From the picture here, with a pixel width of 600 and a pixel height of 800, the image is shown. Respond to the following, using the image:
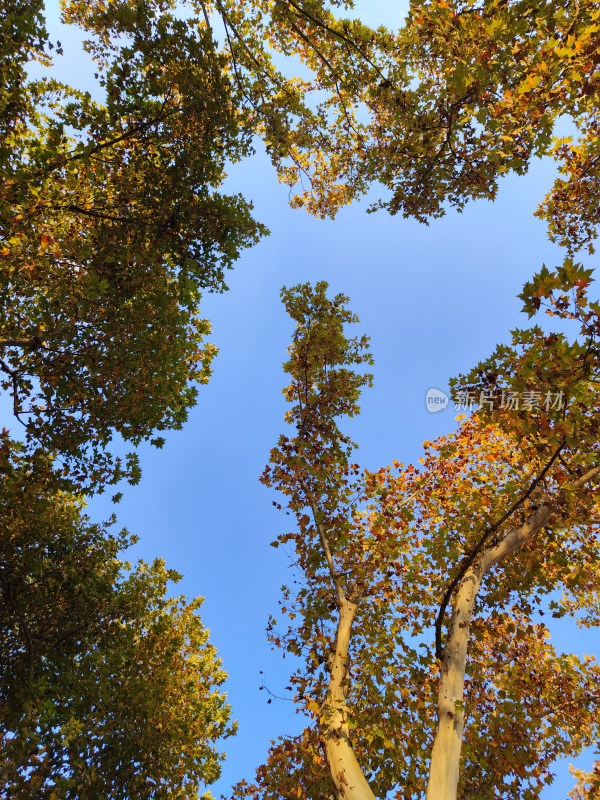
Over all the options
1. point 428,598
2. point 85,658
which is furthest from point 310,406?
point 85,658

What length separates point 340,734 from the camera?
15.3 ft

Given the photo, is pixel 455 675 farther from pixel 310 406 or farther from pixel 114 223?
pixel 114 223

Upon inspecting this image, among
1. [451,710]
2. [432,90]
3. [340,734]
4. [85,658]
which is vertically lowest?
[451,710]

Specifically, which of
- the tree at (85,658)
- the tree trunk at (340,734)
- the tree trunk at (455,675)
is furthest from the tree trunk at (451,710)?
→ the tree at (85,658)

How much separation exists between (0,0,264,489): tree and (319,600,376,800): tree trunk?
18.0ft

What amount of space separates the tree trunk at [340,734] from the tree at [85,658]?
469 centimetres

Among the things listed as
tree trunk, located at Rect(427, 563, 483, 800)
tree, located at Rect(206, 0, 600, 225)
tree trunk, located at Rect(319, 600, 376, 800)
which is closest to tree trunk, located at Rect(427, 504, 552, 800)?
tree trunk, located at Rect(427, 563, 483, 800)

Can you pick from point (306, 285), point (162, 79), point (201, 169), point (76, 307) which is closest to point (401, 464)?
point (306, 285)

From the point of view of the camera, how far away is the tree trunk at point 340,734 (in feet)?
13.7

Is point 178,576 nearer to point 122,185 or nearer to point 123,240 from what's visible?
point 123,240

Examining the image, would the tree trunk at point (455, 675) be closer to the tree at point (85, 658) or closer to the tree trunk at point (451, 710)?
the tree trunk at point (451, 710)

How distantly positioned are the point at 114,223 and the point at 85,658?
10.2 metres

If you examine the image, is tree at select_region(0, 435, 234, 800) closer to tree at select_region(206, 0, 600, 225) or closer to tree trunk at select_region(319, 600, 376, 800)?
tree trunk at select_region(319, 600, 376, 800)

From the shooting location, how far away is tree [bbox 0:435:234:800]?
771 centimetres
